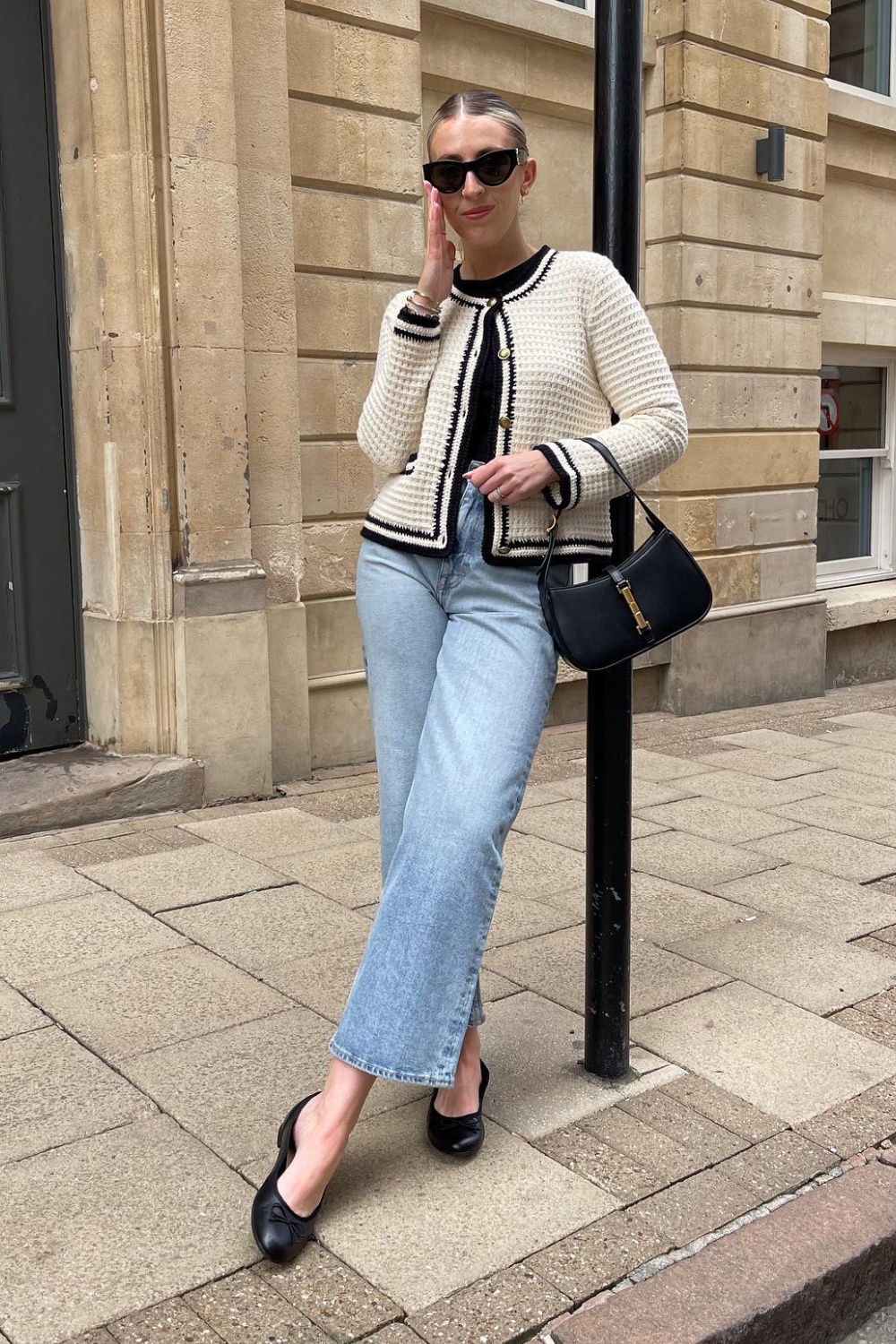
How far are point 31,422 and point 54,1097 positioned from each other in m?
3.21

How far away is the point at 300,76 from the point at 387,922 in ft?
14.7

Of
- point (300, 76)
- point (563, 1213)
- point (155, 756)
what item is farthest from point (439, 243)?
point (300, 76)

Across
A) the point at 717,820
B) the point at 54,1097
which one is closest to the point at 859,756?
the point at 717,820

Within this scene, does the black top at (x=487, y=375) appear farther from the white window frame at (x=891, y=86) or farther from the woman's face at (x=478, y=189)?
the white window frame at (x=891, y=86)

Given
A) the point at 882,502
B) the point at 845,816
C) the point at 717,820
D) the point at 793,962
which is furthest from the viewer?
the point at 882,502

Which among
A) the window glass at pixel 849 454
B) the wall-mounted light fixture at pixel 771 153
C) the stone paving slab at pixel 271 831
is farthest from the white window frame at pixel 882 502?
the stone paving slab at pixel 271 831

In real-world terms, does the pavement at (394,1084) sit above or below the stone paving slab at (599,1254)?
above

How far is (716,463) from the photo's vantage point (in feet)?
25.1

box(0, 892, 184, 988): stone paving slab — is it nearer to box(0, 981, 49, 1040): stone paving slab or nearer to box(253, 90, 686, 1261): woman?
box(0, 981, 49, 1040): stone paving slab

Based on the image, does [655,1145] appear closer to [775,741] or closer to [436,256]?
[436,256]

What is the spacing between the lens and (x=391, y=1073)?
2.35m

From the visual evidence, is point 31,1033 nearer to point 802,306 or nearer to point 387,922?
point 387,922

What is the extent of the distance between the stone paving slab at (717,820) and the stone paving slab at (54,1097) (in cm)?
267

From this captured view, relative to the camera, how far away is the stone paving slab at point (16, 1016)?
3.20 metres
